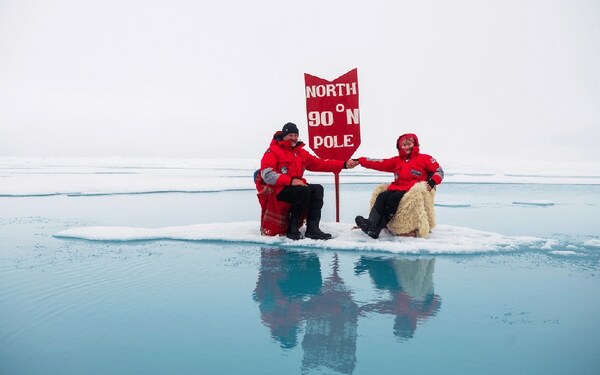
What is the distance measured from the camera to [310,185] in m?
5.80

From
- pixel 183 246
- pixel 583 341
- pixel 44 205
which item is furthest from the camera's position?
pixel 44 205

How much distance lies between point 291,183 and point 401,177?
4.39 ft

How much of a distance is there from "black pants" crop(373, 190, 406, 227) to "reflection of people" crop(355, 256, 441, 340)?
108 cm

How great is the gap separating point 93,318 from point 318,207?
3.17 m

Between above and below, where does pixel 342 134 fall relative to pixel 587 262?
above

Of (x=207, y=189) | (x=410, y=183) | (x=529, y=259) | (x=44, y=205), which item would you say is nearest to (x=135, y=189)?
(x=207, y=189)

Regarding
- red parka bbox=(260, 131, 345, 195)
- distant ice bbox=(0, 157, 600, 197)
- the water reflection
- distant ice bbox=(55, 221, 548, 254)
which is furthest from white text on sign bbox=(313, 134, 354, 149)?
distant ice bbox=(0, 157, 600, 197)

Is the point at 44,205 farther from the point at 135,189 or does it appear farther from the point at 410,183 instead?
the point at 410,183

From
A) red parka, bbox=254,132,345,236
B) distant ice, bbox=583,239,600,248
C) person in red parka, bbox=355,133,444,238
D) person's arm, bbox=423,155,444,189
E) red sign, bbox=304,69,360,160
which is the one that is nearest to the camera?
distant ice, bbox=583,239,600,248

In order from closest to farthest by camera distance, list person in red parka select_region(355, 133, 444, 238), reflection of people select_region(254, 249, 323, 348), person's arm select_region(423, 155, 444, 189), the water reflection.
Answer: the water reflection < reflection of people select_region(254, 249, 323, 348) < person in red parka select_region(355, 133, 444, 238) < person's arm select_region(423, 155, 444, 189)

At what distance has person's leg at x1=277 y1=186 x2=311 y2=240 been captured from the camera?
18.4 ft

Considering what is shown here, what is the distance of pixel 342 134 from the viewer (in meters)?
6.97

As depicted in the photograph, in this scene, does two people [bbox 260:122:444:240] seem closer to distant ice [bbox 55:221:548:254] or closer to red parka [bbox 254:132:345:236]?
red parka [bbox 254:132:345:236]

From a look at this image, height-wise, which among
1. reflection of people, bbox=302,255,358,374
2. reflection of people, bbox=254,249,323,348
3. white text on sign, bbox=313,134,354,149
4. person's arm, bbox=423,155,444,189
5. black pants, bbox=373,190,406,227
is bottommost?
reflection of people, bbox=302,255,358,374
